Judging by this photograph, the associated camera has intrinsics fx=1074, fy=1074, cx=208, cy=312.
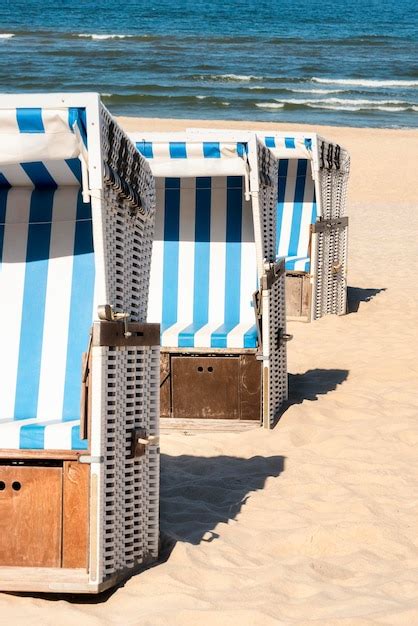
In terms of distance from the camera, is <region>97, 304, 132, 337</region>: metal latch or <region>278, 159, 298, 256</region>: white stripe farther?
<region>278, 159, 298, 256</region>: white stripe

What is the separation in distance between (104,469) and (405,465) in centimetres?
218

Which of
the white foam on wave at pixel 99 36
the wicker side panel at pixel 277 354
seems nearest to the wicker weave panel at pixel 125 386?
the wicker side panel at pixel 277 354

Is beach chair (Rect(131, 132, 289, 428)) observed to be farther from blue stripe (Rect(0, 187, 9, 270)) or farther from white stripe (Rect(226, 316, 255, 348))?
blue stripe (Rect(0, 187, 9, 270))

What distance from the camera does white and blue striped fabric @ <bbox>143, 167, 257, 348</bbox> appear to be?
6.69 metres

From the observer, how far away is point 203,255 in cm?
687

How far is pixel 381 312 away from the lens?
9.73 metres

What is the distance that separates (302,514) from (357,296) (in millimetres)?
6091

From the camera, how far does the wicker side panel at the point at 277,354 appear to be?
6.15m

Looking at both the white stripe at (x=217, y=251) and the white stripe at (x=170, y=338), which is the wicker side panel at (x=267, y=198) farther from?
the white stripe at (x=170, y=338)

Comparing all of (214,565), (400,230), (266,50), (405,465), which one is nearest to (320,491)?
(405,465)

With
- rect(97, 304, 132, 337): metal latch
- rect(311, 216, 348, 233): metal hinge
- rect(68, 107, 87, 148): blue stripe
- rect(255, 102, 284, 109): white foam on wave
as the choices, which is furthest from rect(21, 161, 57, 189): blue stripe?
rect(255, 102, 284, 109): white foam on wave

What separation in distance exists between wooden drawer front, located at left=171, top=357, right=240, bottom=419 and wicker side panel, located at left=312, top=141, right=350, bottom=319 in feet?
11.3

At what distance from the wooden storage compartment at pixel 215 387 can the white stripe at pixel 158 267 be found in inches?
23.1

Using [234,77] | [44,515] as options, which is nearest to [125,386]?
[44,515]
